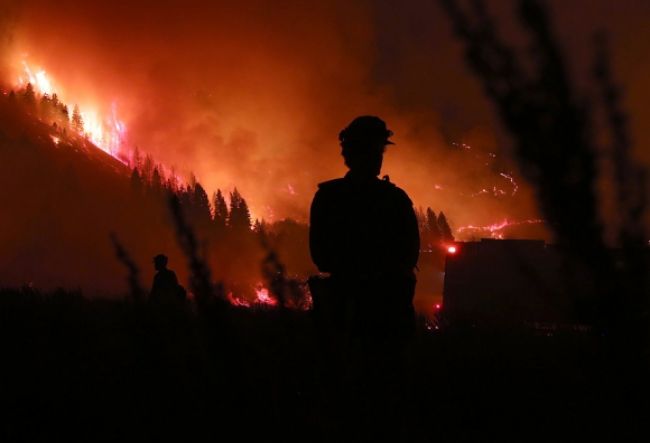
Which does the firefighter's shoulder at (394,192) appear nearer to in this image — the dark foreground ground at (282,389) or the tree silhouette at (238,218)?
the dark foreground ground at (282,389)

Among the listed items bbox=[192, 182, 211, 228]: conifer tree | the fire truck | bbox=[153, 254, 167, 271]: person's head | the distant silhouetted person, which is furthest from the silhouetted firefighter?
bbox=[192, 182, 211, 228]: conifer tree

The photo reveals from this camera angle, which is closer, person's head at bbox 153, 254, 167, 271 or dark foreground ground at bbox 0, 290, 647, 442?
dark foreground ground at bbox 0, 290, 647, 442

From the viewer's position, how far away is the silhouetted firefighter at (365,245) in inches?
136

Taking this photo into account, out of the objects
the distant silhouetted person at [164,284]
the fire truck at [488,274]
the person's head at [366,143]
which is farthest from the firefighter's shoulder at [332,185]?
the fire truck at [488,274]

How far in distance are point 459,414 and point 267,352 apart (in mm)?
2432

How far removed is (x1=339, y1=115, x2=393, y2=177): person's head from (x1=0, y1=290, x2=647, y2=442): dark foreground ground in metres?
1.20

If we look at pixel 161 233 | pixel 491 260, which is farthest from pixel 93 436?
pixel 161 233

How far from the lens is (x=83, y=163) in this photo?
296ft

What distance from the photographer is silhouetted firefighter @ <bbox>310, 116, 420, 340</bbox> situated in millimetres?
3445

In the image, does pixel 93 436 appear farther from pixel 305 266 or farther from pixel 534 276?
pixel 305 266

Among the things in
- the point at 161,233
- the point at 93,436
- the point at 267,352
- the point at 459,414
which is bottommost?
the point at 93,436

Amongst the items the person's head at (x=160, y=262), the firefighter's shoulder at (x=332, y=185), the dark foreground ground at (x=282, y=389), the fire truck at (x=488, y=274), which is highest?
the fire truck at (x=488, y=274)

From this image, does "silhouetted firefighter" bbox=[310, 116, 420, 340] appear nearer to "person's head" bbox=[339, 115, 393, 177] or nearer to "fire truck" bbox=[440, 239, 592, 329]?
"person's head" bbox=[339, 115, 393, 177]

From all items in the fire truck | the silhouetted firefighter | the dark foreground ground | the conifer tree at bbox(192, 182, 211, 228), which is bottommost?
the dark foreground ground
